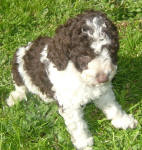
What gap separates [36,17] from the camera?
5.47 meters

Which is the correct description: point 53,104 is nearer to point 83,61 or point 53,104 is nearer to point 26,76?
point 26,76

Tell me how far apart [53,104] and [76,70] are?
1.19 metres

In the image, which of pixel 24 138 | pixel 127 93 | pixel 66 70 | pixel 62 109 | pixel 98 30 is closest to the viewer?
pixel 98 30

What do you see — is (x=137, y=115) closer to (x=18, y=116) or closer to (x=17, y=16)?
(x=18, y=116)

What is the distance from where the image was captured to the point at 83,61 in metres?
3.20

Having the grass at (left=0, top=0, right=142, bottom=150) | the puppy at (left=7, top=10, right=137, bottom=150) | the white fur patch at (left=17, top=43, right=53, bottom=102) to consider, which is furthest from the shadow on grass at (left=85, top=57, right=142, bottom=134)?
the white fur patch at (left=17, top=43, right=53, bottom=102)

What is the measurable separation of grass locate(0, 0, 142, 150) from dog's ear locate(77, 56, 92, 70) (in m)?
1.05

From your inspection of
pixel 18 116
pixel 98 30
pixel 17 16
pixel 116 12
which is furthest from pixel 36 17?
pixel 98 30

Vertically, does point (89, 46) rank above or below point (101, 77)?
above

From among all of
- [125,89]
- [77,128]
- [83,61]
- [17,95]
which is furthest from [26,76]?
[125,89]

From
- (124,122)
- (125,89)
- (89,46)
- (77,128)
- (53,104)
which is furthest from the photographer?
(125,89)

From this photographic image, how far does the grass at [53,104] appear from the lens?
13.1ft

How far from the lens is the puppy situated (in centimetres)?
314

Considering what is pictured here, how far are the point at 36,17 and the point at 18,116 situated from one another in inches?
72.4
